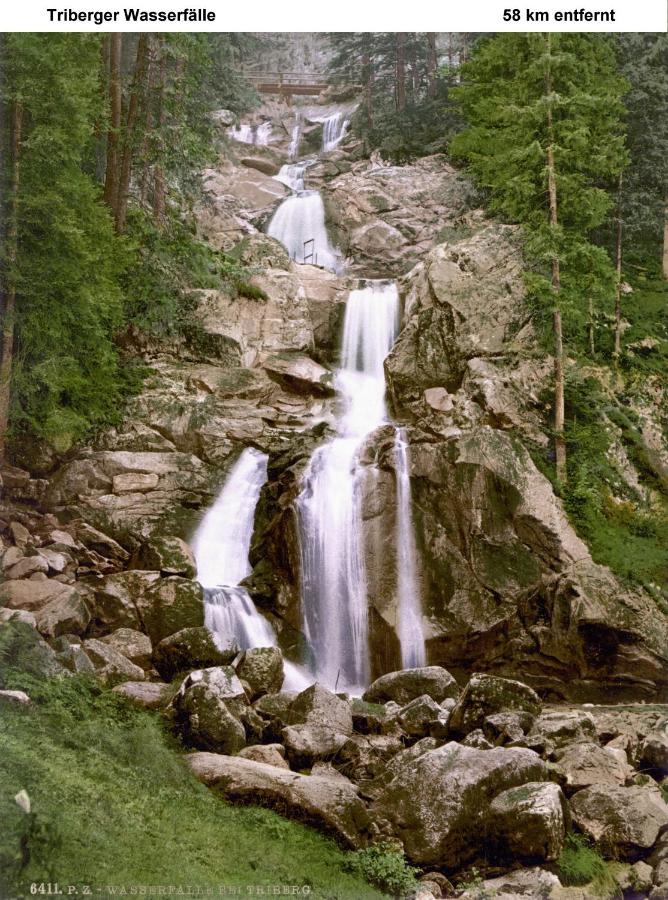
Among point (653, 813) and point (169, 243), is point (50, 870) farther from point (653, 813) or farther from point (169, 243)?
point (169, 243)

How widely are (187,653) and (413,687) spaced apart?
349cm

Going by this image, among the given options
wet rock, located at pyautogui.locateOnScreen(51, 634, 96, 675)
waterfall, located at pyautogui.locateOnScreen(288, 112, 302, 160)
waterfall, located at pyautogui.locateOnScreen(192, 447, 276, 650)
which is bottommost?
waterfall, located at pyautogui.locateOnScreen(192, 447, 276, 650)

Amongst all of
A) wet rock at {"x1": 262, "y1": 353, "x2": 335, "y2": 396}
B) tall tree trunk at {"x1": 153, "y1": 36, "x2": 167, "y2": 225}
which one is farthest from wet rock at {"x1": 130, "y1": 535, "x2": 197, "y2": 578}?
tall tree trunk at {"x1": 153, "y1": 36, "x2": 167, "y2": 225}

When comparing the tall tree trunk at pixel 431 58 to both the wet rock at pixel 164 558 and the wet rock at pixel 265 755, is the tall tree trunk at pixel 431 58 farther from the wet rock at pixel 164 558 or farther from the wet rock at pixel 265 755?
the wet rock at pixel 265 755

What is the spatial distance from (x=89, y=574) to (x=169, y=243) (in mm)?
9951

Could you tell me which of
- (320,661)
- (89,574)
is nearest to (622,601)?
(320,661)

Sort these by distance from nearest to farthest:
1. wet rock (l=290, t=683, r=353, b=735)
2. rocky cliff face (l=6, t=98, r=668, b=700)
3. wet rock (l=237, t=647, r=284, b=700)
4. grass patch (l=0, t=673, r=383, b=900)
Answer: grass patch (l=0, t=673, r=383, b=900), wet rock (l=290, t=683, r=353, b=735), wet rock (l=237, t=647, r=284, b=700), rocky cliff face (l=6, t=98, r=668, b=700)

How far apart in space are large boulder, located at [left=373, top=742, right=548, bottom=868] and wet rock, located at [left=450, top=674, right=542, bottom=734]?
5.84ft

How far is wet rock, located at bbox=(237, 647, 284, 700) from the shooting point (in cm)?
1016

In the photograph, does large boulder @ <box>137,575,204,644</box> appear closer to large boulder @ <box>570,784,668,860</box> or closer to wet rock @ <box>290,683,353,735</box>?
wet rock @ <box>290,683,353,735</box>

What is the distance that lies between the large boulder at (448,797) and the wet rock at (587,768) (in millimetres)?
667

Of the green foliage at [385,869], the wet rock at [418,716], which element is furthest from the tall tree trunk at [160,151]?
the green foliage at [385,869]

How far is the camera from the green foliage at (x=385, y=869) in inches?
250

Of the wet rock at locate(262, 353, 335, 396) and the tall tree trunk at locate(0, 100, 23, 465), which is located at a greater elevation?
the tall tree trunk at locate(0, 100, 23, 465)
